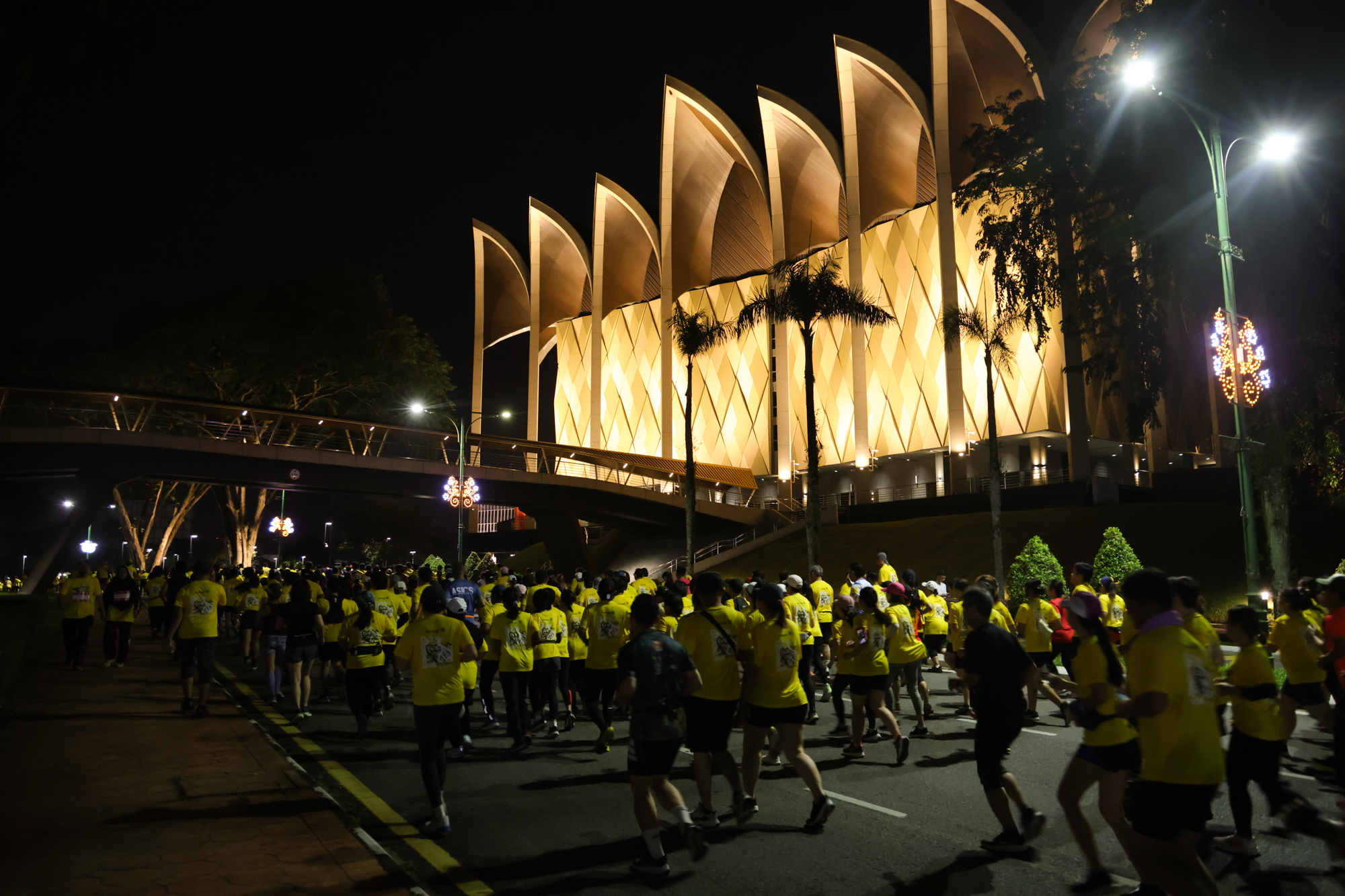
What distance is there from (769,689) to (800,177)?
51018 mm

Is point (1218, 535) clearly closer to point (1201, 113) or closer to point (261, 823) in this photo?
point (1201, 113)

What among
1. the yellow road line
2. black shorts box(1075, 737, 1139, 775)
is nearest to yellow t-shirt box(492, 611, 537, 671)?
the yellow road line

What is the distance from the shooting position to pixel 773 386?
54688mm

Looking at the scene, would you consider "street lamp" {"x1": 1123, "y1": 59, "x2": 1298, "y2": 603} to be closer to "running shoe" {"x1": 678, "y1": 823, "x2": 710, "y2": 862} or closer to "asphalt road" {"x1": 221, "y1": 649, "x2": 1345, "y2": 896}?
"asphalt road" {"x1": 221, "y1": 649, "x2": 1345, "y2": 896}

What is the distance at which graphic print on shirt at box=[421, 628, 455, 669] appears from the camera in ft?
21.5

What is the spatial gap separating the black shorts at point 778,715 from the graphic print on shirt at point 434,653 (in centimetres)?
224

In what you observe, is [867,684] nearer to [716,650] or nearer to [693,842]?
[716,650]

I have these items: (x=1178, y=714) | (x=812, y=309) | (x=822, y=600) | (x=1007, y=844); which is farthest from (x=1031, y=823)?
(x=812, y=309)

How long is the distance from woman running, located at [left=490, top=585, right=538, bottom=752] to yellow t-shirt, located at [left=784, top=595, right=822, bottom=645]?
2845 millimetres

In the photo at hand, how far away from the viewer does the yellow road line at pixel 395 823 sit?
5.33 metres

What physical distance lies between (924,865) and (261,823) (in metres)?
4.46

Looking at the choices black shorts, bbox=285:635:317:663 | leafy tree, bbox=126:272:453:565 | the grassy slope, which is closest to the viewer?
black shorts, bbox=285:635:317:663

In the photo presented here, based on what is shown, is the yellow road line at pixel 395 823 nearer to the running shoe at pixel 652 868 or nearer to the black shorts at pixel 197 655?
the running shoe at pixel 652 868

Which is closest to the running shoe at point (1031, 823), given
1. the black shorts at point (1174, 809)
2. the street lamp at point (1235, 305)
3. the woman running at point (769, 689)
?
the woman running at point (769, 689)
